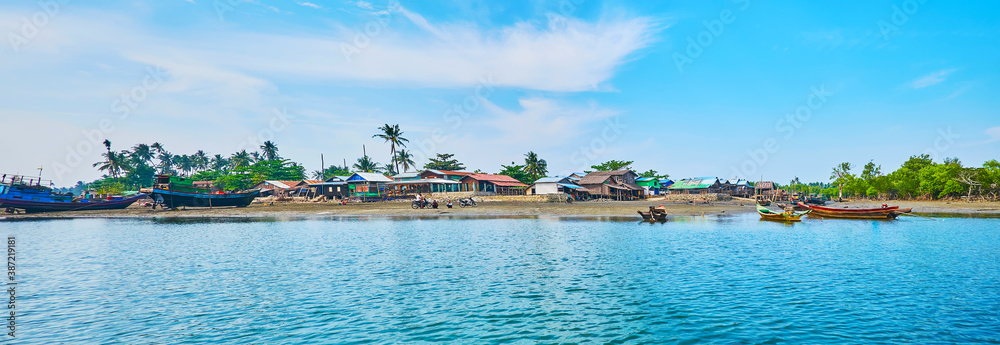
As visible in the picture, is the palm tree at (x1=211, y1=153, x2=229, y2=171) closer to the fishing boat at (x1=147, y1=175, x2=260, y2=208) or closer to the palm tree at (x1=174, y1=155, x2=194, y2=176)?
the palm tree at (x1=174, y1=155, x2=194, y2=176)

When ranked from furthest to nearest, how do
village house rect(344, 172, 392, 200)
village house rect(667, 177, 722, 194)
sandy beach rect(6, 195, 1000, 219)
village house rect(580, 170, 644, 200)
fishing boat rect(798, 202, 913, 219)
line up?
village house rect(667, 177, 722, 194) → village house rect(580, 170, 644, 200) → village house rect(344, 172, 392, 200) → sandy beach rect(6, 195, 1000, 219) → fishing boat rect(798, 202, 913, 219)

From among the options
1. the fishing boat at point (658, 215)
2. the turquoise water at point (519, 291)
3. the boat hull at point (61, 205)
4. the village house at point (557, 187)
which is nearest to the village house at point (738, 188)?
the village house at point (557, 187)

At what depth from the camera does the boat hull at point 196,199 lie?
2584 inches

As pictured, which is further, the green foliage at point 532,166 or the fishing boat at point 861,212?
the green foliage at point 532,166

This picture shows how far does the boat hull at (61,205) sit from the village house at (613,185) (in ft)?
243

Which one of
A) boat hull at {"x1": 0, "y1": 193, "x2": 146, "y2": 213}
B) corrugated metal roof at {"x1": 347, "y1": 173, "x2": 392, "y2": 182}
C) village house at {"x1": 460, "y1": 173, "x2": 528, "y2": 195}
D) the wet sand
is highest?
corrugated metal roof at {"x1": 347, "y1": 173, "x2": 392, "y2": 182}

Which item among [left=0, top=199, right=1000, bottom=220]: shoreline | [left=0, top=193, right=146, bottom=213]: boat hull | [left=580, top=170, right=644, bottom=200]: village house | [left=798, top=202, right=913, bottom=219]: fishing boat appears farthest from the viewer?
[left=580, top=170, right=644, bottom=200]: village house

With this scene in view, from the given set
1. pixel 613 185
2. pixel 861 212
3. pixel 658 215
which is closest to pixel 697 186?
pixel 613 185

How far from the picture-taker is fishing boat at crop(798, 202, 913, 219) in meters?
45.3

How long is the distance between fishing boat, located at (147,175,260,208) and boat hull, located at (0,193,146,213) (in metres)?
4.97

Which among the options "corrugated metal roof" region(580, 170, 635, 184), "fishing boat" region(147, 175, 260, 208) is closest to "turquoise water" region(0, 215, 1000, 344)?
"fishing boat" region(147, 175, 260, 208)

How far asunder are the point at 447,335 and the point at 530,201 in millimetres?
60625

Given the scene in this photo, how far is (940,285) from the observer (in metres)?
16.0

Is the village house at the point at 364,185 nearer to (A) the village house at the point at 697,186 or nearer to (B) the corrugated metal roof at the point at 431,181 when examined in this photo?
(B) the corrugated metal roof at the point at 431,181
